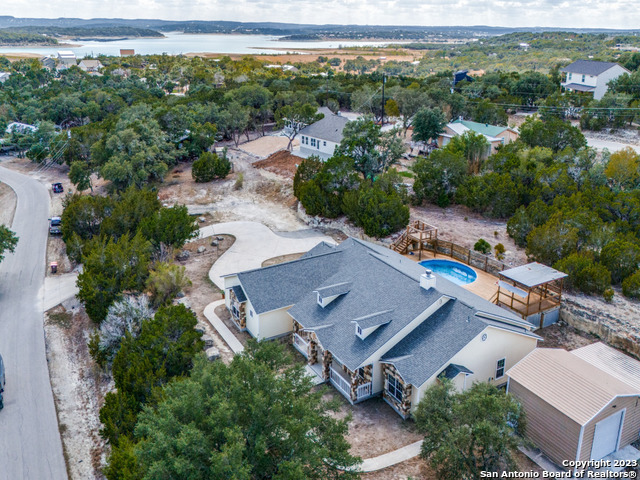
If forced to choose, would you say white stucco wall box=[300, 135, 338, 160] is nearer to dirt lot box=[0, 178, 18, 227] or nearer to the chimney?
dirt lot box=[0, 178, 18, 227]

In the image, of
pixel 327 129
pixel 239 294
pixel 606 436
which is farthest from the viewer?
pixel 327 129

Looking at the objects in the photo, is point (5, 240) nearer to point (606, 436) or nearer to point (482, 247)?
point (482, 247)

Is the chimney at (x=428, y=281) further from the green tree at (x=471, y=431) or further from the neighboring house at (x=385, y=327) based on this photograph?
the green tree at (x=471, y=431)

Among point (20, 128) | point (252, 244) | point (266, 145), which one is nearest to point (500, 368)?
point (252, 244)

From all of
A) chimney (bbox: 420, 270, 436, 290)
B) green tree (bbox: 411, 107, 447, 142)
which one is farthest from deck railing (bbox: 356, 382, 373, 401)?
green tree (bbox: 411, 107, 447, 142)

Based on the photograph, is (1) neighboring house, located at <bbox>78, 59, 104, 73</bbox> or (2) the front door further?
(1) neighboring house, located at <bbox>78, 59, 104, 73</bbox>

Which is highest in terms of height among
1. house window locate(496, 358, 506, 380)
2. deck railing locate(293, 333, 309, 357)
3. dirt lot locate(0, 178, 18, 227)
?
house window locate(496, 358, 506, 380)

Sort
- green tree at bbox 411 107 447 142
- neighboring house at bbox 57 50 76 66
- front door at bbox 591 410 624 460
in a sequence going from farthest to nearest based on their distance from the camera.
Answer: neighboring house at bbox 57 50 76 66
green tree at bbox 411 107 447 142
front door at bbox 591 410 624 460
